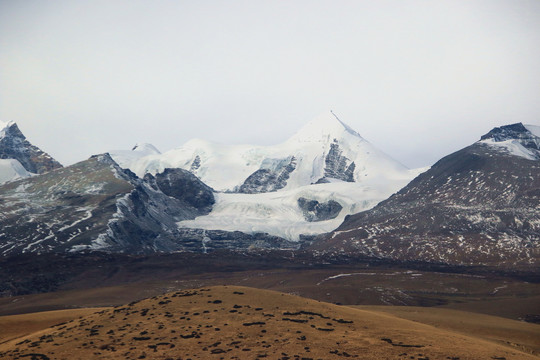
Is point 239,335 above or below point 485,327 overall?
above

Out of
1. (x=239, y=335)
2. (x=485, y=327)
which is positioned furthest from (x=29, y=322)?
(x=485, y=327)

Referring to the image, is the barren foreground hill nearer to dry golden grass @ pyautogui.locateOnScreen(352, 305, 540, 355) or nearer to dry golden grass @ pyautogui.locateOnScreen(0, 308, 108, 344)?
dry golden grass @ pyautogui.locateOnScreen(0, 308, 108, 344)

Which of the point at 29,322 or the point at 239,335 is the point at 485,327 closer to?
the point at 239,335

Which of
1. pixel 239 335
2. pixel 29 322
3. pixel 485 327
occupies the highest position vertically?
pixel 239 335

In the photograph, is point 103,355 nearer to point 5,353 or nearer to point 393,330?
point 5,353

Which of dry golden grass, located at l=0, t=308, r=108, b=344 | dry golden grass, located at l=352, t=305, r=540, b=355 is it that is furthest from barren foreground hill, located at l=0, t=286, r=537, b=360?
dry golden grass, located at l=352, t=305, r=540, b=355

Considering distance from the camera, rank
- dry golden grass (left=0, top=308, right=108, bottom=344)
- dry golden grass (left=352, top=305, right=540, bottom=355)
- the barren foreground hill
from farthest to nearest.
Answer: dry golden grass (left=0, top=308, right=108, bottom=344) < dry golden grass (left=352, top=305, right=540, bottom=355) < the barren foreground hill

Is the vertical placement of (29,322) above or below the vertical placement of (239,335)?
below

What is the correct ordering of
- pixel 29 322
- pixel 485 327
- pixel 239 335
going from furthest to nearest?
1. pixel 485 327
2. pixel 29 322
3. pixel 239 335

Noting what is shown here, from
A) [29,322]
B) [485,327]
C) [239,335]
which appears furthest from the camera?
[485,327]

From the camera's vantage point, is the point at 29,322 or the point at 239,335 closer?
the point at 239,335
